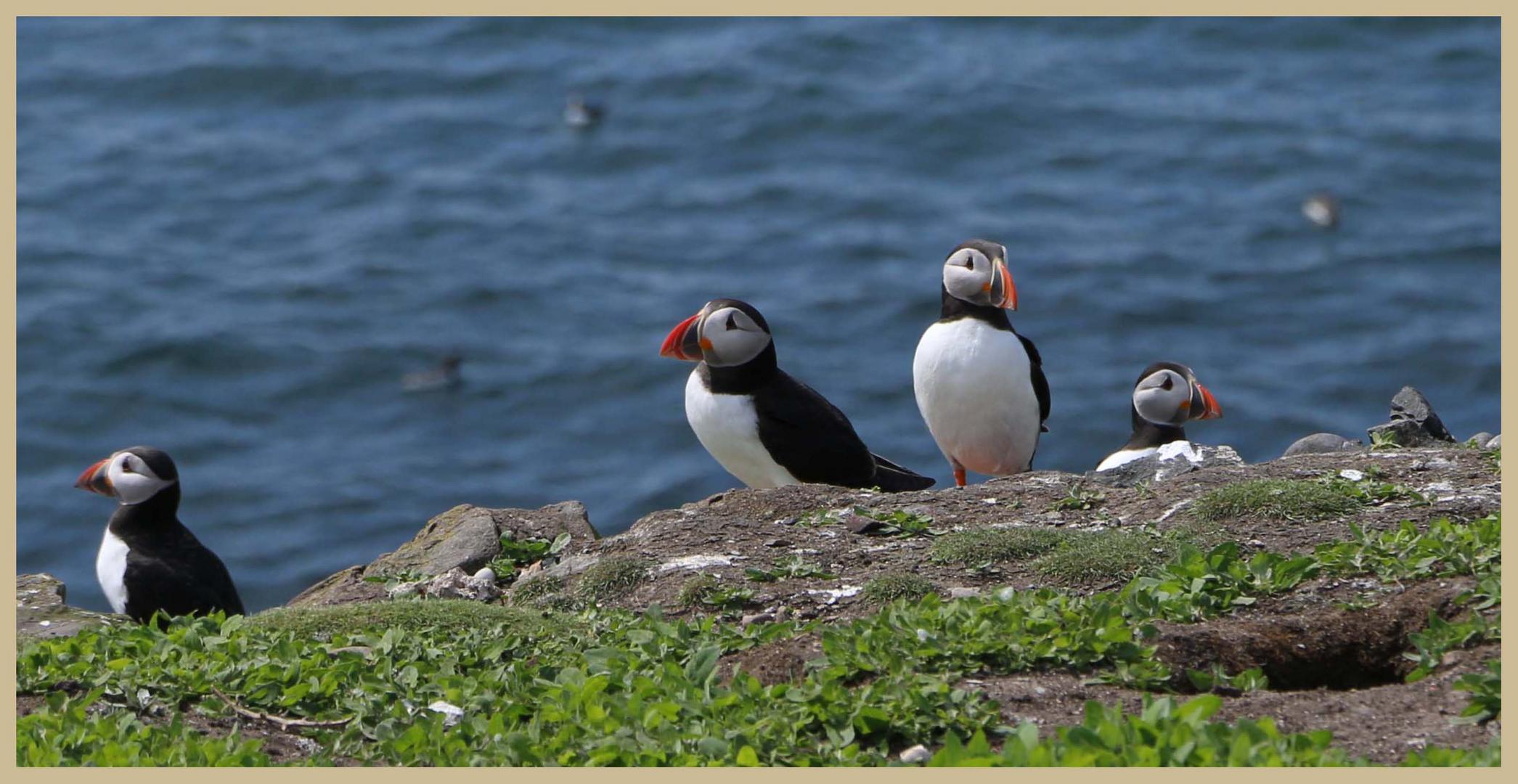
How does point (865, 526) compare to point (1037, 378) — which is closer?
point (865, 526)

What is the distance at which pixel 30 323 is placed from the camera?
70.8 ft

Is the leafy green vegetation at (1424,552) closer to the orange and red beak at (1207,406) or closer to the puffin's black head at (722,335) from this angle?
the orange and red beak at (1207,406)

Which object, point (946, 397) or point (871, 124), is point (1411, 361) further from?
point (946, 397)

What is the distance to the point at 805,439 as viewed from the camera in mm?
9797

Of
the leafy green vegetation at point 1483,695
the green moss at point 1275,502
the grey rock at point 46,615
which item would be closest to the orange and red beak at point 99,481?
the grey rock at point 46,615

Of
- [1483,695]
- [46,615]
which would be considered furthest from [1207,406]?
[46,615]

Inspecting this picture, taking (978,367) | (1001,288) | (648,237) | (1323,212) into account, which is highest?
(648,237)

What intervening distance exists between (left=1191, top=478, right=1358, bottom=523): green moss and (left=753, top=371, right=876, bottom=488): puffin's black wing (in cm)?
256

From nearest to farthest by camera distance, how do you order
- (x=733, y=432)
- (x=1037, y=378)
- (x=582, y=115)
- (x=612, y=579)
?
(x=612, y=579)
(x=733, y=432)
(x=1037, y=378)
(x=582, y=115)

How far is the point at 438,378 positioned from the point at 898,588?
45.2 ft

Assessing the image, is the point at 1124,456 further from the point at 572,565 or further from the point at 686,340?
the point at 572,565

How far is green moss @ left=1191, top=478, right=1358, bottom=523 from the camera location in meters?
7.44

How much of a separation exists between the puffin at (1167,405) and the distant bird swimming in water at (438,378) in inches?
430

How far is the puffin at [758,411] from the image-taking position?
9.76 metres
